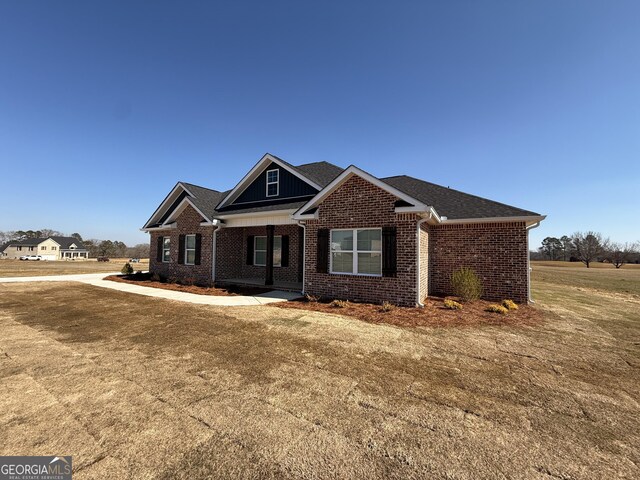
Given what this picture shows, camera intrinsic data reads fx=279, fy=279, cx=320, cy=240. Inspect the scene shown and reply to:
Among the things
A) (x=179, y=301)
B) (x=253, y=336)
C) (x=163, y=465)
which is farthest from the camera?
(x=179, y=301)

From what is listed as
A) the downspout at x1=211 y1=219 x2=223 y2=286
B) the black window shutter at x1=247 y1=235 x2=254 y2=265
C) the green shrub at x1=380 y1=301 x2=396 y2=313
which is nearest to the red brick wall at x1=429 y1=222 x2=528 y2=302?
the green shrub at x1=380 y1=301 x2=396 y2=313

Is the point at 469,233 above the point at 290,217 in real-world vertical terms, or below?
below

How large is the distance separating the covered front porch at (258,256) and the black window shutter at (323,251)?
9.53ft

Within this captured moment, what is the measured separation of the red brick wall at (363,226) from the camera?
30.5ft

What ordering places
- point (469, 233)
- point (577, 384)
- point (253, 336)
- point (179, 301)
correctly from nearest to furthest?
1. point (577, 384)
2. point (253, 336)
3. point (179, 301)
4. point (469, 233)

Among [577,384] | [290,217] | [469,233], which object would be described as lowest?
[577,384]

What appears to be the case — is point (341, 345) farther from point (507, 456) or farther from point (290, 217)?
point (290, 217)

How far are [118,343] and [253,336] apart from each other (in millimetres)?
2726

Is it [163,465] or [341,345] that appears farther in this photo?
[341,345]

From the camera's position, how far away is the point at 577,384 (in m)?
4.22

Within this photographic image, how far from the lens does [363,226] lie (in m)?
10.1

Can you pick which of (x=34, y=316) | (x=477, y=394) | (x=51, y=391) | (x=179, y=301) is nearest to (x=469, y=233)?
(x=477, y=394)

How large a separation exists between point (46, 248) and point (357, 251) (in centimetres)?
10307

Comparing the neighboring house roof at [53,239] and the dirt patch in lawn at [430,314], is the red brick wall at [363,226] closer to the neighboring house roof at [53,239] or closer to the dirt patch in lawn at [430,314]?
the dirt patch in lawn at [430,314]
